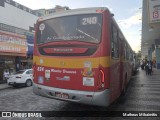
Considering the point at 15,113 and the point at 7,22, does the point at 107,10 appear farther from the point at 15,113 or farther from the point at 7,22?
the point at 7,22

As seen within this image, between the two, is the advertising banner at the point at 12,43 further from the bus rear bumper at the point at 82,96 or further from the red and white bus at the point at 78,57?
the bus rear bumper at the point at 82,96

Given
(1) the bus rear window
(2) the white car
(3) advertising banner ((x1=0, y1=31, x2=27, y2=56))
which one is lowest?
(2) the white car

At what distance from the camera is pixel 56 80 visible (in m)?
6.94

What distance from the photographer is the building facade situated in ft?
75.1

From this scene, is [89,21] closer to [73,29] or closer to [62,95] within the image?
[73,29]

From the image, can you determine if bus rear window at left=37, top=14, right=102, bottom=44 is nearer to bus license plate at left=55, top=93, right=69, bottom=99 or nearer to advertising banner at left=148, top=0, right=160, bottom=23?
bus license plate at left=55, top=93, right=69, bottom=99

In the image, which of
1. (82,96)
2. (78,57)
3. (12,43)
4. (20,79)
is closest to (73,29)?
(78,57)

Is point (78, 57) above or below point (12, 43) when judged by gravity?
below

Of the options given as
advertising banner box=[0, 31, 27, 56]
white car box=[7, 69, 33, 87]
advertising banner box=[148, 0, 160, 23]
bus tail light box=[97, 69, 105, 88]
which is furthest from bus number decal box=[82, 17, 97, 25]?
advertising banner box=[0, 31, 27, 56]

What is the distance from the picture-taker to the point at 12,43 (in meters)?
23.7

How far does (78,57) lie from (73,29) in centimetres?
91

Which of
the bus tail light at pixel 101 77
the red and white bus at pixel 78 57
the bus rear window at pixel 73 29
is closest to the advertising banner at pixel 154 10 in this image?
the red and white bus at pixel 78 57

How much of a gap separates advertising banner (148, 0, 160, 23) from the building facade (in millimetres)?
14455

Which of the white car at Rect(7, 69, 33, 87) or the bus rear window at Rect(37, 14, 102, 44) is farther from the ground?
the bus rear window at Rect(37, 14, 102, 44)
